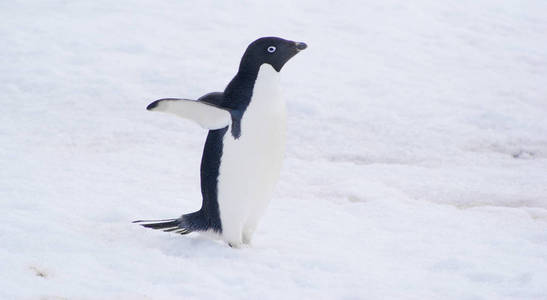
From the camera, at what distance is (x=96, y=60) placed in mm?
7023

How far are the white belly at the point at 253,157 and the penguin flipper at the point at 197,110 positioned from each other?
0.22 feet

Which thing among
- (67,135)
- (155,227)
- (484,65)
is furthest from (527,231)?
(484,65)

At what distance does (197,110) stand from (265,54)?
0.40 m

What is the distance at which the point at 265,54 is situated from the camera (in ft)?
11.3

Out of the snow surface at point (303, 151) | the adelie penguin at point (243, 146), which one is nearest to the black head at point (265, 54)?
the adelie penguin at point (243, 146)

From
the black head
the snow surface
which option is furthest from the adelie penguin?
the snow surface

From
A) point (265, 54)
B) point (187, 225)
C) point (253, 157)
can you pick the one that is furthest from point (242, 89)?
point (187, 225)

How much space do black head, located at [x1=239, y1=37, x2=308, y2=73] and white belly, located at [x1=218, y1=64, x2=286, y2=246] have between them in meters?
0.03

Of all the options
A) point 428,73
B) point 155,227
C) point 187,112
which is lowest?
point 428,73

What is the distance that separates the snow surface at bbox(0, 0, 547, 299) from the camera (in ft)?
10.4

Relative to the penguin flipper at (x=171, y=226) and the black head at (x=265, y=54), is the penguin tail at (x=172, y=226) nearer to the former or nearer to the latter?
→ the penguin flipper at (x=171, y=226)

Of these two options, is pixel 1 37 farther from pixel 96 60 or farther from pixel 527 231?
pixel 527 231

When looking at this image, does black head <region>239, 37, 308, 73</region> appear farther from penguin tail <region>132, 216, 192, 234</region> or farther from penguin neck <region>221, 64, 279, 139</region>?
penguin tail <region>132, 216, 192, 234</region>

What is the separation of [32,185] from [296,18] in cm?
518
